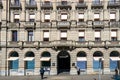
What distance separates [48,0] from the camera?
57531 millimetres

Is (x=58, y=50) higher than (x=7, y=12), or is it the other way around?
(x=7, y=12)

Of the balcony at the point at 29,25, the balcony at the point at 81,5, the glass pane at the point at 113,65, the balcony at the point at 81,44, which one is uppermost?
the balcony at the point at 81,5

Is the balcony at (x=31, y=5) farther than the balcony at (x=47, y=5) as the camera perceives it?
Yes

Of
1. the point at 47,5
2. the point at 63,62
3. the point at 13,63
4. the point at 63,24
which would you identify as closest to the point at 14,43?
the point at 13,63

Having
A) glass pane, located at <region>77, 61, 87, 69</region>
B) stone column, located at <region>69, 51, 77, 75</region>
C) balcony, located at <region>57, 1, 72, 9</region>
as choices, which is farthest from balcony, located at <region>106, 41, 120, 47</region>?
balcony, located at <region>57, 1, 72, 9</region>

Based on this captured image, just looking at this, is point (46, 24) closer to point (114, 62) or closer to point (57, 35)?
point (57, 35)

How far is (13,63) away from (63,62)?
1070 centimetres

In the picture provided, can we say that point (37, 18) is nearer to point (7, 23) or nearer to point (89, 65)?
point (7, 23)

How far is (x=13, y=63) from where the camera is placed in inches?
2258

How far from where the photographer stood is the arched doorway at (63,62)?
188 ft

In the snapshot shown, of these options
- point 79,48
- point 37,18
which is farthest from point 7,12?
point 79,48

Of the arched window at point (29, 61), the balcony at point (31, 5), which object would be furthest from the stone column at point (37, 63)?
the balcony at point (31, 5)

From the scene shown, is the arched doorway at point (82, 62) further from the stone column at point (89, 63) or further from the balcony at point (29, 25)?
the balcony at point (29, 25)

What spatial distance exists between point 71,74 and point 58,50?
222 inches
